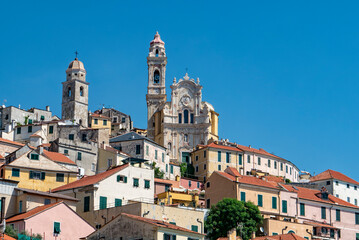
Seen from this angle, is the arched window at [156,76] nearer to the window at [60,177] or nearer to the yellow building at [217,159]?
the yellow building at [217,159]

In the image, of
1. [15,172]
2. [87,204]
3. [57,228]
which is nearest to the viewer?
[57,228]

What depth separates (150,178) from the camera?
74.0 m

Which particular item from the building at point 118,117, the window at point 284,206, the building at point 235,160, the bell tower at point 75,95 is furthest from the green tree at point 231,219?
the building at point 118,117

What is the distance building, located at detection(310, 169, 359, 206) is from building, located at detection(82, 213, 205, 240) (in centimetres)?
5586

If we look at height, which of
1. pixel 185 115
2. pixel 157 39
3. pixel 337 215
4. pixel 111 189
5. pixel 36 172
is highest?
pixel 157 39

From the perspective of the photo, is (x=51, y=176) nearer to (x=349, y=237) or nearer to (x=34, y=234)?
(x=34, y=234)

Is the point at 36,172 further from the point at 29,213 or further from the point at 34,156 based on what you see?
the point at 29,213

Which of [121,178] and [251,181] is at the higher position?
[251,181]

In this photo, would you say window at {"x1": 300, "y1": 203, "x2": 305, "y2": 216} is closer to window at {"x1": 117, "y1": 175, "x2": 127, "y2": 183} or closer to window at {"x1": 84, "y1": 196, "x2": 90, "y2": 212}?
window at {"x1": 117, "y1": 175, "x2": 127, "y2": 183}

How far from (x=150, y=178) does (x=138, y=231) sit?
1999cm

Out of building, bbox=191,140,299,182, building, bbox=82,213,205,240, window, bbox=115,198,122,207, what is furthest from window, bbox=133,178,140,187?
building, bbox=191,140,299,182

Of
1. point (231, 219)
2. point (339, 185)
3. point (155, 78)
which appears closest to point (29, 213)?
point (231, 219)

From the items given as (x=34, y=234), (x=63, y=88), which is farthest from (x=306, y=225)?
(x=63, y=88)

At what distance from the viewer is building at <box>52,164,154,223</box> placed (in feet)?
223
